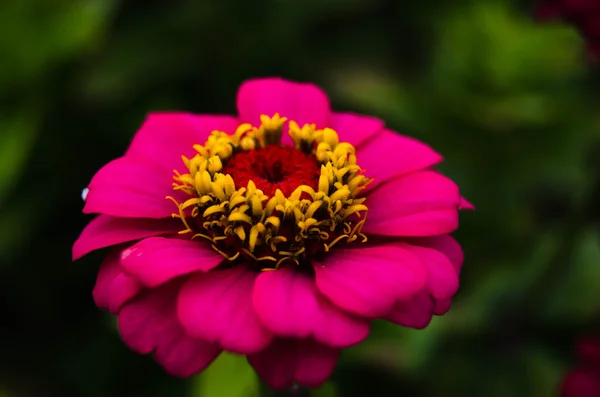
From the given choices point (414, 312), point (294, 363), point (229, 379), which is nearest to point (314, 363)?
point (294, 363)

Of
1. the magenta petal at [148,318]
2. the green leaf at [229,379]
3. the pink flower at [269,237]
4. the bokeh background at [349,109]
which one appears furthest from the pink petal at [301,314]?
the bokeh background at [349,109]

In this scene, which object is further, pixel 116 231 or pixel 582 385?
pixel 582 385

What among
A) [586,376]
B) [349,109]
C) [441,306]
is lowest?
[586,376]

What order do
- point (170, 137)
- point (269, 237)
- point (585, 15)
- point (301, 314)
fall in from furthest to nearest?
point (585, 15) < point (170, 137) < point (269, 237) < point (301, 314)

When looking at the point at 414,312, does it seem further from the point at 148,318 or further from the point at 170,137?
the point at 170,137

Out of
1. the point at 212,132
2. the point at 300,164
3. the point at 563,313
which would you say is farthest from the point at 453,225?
the point at 563,313
